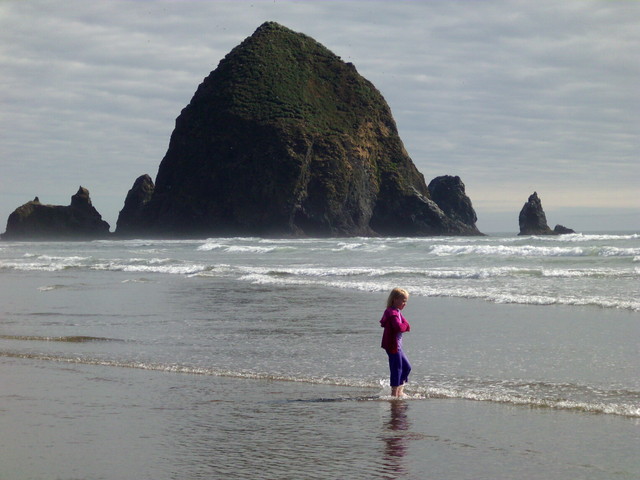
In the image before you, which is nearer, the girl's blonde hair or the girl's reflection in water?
the girl's reflection in water

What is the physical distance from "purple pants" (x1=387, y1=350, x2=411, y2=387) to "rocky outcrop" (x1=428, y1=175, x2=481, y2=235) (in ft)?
391

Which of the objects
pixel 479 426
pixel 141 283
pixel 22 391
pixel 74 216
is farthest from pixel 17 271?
pixel 74 216

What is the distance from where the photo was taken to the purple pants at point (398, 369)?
343 inches

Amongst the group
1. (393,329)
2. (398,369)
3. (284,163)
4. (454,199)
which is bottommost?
(398,369)

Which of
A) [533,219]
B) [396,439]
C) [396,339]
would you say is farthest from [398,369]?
[533,219]

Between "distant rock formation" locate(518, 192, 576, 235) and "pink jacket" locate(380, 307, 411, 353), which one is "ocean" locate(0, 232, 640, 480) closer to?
"pink jacket" locate(380, 307, 411, 353)

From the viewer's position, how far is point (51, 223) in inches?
4503

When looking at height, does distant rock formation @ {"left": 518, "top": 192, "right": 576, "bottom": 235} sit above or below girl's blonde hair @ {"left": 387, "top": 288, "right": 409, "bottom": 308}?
above

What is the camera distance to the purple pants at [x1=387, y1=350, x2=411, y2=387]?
8.71 metres

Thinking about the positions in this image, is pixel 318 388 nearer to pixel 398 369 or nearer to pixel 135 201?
pixel 398 369

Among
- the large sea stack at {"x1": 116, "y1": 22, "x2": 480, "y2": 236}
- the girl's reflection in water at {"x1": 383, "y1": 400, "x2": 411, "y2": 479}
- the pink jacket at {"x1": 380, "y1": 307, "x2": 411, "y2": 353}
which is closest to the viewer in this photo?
the girl's reflection in water at {"x1": 383, "y1": 400, "x2": 411, "y2": 479}

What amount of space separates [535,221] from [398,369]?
370 ft

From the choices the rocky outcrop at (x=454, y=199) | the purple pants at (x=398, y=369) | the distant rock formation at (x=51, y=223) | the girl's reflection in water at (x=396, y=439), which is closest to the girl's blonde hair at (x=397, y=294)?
the purple pants at (x=398, y=369)

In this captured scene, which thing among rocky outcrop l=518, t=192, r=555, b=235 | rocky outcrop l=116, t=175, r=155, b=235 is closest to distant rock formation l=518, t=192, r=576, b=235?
rocky outcrop l=518, t=192, r=555, b=235
